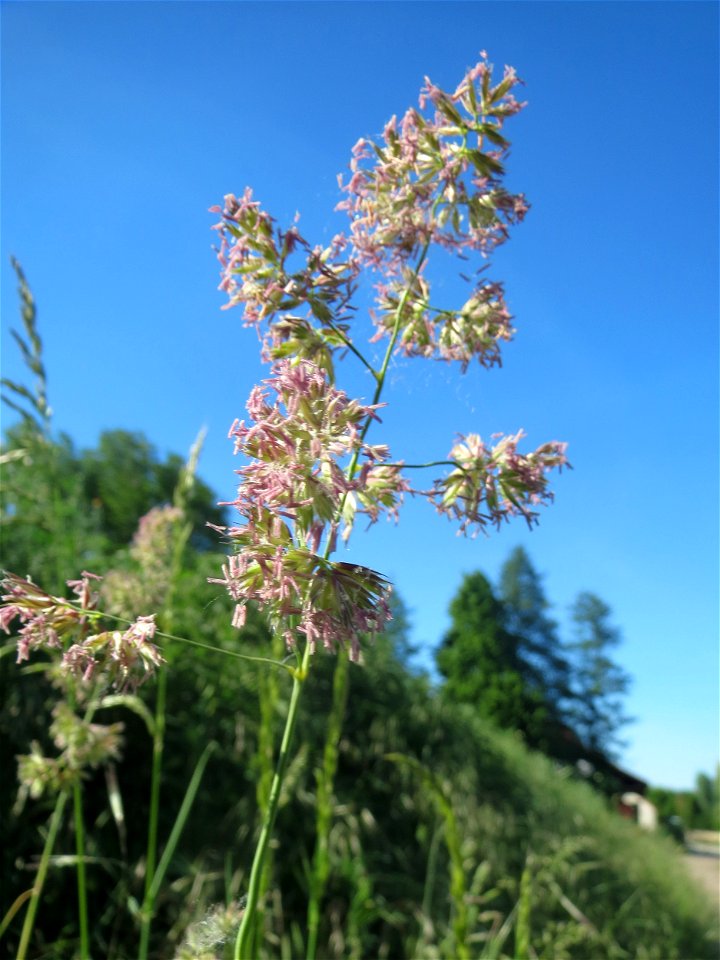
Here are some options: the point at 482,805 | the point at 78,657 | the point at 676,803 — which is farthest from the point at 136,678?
the point at 676,803

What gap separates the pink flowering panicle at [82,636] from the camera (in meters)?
0.93

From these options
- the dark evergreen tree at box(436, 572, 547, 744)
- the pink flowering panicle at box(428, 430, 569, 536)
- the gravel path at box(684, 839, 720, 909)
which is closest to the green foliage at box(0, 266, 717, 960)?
the pink flowering panicle at box(428, 430, 569, 536)

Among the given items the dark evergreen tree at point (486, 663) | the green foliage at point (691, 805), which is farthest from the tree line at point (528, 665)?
the green foliage at point (691, 805)

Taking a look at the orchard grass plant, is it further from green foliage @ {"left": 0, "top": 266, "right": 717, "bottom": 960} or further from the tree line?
the tree line

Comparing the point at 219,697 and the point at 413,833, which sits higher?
the point at 219,697

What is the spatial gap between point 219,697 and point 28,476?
95.5 inches

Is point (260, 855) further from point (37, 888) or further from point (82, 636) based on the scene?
point (37, 888)

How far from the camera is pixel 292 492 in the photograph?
899mm

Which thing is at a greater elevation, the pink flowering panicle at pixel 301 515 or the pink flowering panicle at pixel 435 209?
the pink flowering panicle at pixel 435 209

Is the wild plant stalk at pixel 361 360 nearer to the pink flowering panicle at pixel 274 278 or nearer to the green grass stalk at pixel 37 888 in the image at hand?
the pink flowering panicle at pixel 274 278

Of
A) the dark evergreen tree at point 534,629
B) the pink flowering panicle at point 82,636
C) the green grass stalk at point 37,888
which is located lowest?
the green grass stalk at point 37,888

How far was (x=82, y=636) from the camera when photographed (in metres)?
0.97

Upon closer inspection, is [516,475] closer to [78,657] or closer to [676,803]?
[78,657]

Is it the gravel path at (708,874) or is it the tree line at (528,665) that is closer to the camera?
the gravel path at (708,874)
